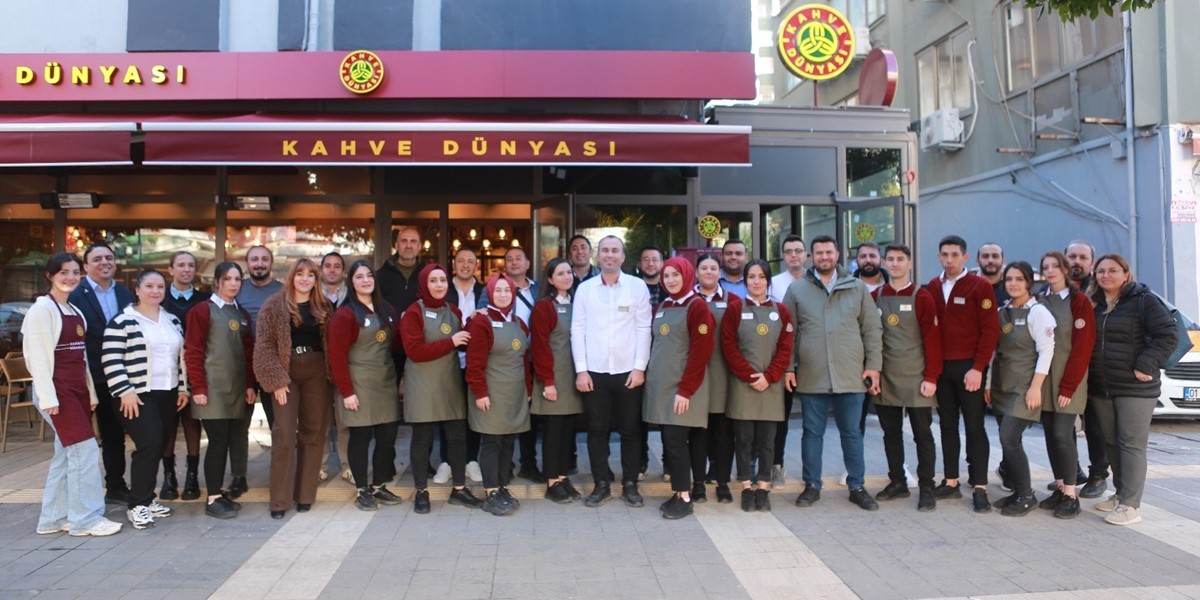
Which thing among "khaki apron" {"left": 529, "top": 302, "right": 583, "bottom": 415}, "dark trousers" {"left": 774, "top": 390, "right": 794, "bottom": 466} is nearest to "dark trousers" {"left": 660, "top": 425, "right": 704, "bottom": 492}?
"khaki apron" {"left": 529, "top": 302, "right": 583, "bottom": 415}

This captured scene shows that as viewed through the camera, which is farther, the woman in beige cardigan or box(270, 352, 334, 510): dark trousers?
box(270, 352, 334, 510): dark trousers

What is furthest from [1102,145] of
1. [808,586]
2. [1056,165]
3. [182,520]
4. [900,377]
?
[182,520]

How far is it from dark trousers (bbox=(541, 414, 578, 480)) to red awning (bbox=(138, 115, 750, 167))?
227cm

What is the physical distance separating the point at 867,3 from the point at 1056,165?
8331 millimetres

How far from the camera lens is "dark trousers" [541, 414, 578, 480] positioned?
221 inches

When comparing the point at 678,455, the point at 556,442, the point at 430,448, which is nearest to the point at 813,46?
the point at 678,455

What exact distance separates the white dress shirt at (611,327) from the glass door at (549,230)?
3.27 m

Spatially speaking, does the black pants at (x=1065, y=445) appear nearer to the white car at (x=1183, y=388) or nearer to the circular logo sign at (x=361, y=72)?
the white car at (x=1183, y=388)

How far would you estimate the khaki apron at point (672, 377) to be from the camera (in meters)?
5.29

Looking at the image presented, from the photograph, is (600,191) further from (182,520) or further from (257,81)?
(182,520)

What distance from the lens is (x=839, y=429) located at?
18.3ft

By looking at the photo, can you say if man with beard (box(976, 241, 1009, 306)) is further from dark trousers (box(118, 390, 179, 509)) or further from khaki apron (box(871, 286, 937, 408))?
dark trousers (box(118, 390, 179, 509))

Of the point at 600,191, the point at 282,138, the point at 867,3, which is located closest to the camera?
the point at 282,138

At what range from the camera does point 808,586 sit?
4.13m
